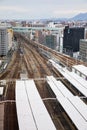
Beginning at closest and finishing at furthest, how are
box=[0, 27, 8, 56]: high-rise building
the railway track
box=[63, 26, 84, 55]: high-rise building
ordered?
the railway track < box=[0, 27, 8, 56]: high-rise building < box=[63, 26, 84, 55]: high-rise building

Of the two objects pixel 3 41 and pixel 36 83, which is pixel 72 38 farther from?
pixel 36 83

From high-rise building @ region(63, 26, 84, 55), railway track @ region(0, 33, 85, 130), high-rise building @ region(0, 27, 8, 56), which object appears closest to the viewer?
railway track @ region(0, 33, 85, 130)

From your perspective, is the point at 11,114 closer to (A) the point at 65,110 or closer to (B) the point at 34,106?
(B) the point at 34,106

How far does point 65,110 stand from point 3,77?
11083mm

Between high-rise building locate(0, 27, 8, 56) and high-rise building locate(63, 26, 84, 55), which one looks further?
high-rise building locate(63, 26, 84, 55)

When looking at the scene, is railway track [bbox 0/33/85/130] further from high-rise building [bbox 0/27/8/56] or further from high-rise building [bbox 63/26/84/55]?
high-rise building [bbox 63/26/84/55]

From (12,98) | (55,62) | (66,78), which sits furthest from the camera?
(55,62)

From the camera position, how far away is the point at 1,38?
3791 centimetres

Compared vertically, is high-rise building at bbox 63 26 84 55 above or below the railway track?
above

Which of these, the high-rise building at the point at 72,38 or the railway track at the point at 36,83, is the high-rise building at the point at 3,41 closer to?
the railway track at the point at 36,83

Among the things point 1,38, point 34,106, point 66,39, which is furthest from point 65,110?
point 66,39

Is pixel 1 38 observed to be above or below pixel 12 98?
above

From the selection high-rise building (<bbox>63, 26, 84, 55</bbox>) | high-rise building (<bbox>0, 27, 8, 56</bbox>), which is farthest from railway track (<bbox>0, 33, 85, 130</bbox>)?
high-rise building (<bbox>63, 26, 84, 55</bbox>)

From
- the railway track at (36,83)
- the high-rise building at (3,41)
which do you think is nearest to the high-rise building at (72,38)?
the railway track at (36,83)
